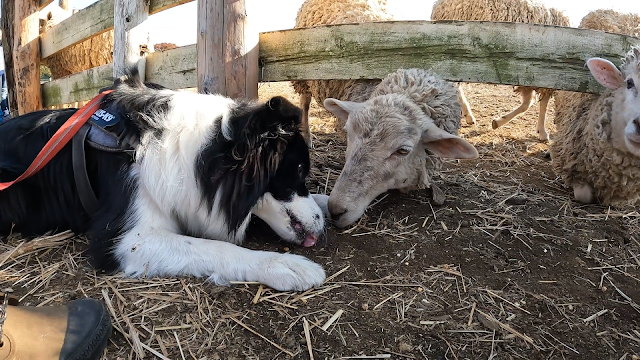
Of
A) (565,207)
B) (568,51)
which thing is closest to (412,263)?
(565,207)

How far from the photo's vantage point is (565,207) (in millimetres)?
3400

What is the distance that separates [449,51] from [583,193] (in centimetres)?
163

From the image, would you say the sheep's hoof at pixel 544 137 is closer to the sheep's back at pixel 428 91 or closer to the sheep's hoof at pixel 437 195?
the sheep's back at pixel 428 91

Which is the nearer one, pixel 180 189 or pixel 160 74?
pixel 180 189

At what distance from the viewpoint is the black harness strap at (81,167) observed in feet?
7.80

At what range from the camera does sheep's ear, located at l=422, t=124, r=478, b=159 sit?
309 centimetres

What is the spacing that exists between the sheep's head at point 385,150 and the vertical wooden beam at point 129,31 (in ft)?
8.13

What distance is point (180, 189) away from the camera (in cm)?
235

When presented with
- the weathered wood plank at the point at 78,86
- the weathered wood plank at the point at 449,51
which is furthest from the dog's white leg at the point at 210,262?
the weathered wood plank at the point at 78,86

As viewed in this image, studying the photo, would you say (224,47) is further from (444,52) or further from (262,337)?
(262,337)

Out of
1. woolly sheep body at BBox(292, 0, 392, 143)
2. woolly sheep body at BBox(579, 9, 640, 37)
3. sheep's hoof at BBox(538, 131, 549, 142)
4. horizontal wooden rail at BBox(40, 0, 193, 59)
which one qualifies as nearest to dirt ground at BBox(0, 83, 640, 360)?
woolly sheep body at BBox(292, 0, 392, 143)

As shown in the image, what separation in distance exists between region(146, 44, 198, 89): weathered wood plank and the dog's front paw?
8.18 feet

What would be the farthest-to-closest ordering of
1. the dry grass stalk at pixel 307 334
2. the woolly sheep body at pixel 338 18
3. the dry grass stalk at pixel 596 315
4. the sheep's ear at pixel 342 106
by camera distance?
the woolly sheep body at pixel 338 18, the sheep's ear at pixel 342 106, the dry grass stalk at pixel 596 315, the dry grass stalk at pixel 307 334

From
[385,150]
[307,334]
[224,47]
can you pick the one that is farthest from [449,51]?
[307,334]
